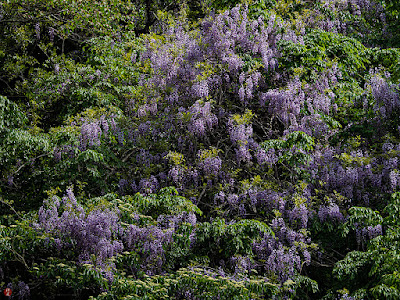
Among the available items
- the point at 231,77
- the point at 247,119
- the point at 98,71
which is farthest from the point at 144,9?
the point at 247,119

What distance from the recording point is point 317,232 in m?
9.10

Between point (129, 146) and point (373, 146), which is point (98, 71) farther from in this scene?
point (373, 146)

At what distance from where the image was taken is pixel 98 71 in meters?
11.9

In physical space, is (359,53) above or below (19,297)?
above

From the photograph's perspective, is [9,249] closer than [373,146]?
Yes

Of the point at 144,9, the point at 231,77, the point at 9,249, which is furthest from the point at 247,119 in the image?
the point at 144,9

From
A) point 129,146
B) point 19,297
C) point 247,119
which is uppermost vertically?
point 247,119

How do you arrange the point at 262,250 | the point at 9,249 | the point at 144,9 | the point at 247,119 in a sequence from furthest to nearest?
the point at 144,9 → the point at 247,119 → the point at 262,250 → the point at 9,249

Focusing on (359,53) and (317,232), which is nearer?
(317,232)

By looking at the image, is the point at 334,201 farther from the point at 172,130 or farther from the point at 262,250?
the point at 172,130

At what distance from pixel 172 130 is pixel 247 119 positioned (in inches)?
53.6

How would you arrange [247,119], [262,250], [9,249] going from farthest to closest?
[247,119] < [262,250] < [9,249]

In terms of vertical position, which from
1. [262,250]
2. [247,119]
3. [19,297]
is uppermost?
[247,119]

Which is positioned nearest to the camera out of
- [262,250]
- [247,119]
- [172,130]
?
[262,250]
